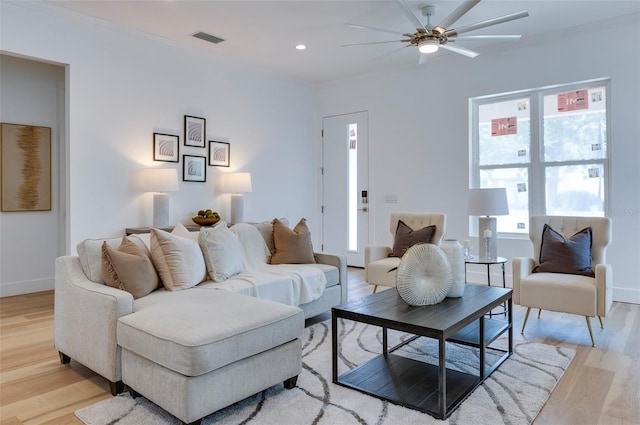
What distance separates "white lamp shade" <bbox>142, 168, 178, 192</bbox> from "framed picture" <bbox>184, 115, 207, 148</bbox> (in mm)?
689

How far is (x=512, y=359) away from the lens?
2.81 meters

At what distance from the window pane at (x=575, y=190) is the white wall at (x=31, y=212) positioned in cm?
568

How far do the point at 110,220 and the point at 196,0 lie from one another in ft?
7.47

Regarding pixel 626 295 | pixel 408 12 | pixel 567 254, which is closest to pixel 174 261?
pixel 408 12

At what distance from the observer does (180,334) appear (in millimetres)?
1964

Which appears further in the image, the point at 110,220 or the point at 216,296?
the point at 110,220

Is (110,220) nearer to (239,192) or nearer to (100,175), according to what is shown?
(100,175)

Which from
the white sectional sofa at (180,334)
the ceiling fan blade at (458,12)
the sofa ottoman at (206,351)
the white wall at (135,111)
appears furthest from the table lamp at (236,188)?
the sofa ottoman at (206,351)

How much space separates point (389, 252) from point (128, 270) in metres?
2.74

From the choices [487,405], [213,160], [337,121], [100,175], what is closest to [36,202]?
[100,175]

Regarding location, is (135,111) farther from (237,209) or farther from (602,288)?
(602,288)

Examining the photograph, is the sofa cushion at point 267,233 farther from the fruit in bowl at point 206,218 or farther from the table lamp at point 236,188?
the table lamp at point 236,188

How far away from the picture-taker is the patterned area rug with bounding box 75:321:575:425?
2.06 m

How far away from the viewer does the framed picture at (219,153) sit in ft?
17.4
